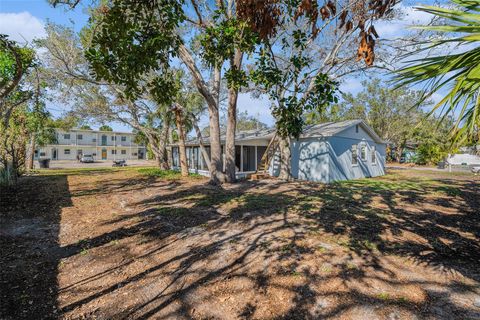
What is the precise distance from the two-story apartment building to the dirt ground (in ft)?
162

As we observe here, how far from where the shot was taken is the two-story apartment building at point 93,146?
4909 centimetres

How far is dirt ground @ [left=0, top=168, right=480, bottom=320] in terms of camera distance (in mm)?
2943

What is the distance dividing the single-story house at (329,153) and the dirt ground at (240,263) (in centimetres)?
700

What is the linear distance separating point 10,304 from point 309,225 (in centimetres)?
539

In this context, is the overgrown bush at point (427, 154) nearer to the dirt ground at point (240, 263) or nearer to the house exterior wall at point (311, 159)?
the house exterior wall at point (311, 159)

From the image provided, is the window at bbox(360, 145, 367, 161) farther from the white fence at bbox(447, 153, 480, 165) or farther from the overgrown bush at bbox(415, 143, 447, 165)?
the white fence at bbox(447, 153, 480, 165)

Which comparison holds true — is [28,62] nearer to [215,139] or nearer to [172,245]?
[215,139]

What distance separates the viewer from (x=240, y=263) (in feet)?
13.2

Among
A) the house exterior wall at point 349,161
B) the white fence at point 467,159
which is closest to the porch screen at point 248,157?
the house exterior wall at point 349,161

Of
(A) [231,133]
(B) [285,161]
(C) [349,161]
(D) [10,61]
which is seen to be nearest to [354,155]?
(C) [349,161]

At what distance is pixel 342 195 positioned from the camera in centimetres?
1009

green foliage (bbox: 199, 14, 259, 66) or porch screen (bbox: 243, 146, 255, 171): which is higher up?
green foliage (bbox: 199, 14, 259, 66)

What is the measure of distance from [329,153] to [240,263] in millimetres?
11830

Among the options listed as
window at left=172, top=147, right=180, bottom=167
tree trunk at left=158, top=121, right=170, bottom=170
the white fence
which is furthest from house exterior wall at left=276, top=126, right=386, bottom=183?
the white fence
